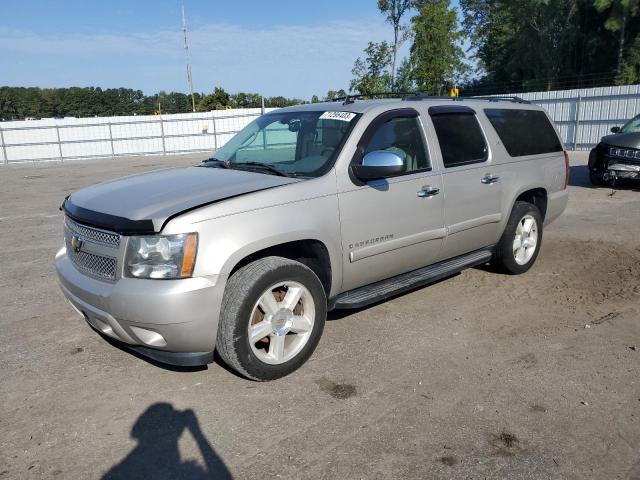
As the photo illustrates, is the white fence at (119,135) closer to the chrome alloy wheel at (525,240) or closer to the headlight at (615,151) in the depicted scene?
the headlight at (615,151)

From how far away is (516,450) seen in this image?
2.71 metres

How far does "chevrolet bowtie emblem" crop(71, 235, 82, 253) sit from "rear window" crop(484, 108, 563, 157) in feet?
12.6

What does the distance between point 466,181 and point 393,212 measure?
100cm

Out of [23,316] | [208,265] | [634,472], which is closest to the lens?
[634,472]

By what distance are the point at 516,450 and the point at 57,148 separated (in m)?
28.9

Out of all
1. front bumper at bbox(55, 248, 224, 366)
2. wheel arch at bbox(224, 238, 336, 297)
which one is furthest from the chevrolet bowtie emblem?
wheel arch at bbox(224, 238, 336, 297)

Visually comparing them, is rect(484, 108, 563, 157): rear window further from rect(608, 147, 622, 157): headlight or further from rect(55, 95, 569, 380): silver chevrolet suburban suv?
rect(608, 147, 622, 157): headlight

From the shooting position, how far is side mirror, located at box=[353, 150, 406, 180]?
367cm

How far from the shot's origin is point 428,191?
4262 mm

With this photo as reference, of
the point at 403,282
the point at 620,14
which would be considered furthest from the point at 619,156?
the point at 620,14

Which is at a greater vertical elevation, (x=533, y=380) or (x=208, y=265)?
(x=208, y=265)

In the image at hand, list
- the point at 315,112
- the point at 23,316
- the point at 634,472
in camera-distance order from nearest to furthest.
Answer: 1. the point at 634,472
2. the point at 315,112
3. the point at 23,316

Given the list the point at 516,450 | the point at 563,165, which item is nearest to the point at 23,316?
the point at 516,450

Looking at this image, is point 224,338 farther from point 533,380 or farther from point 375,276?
point 533,380
